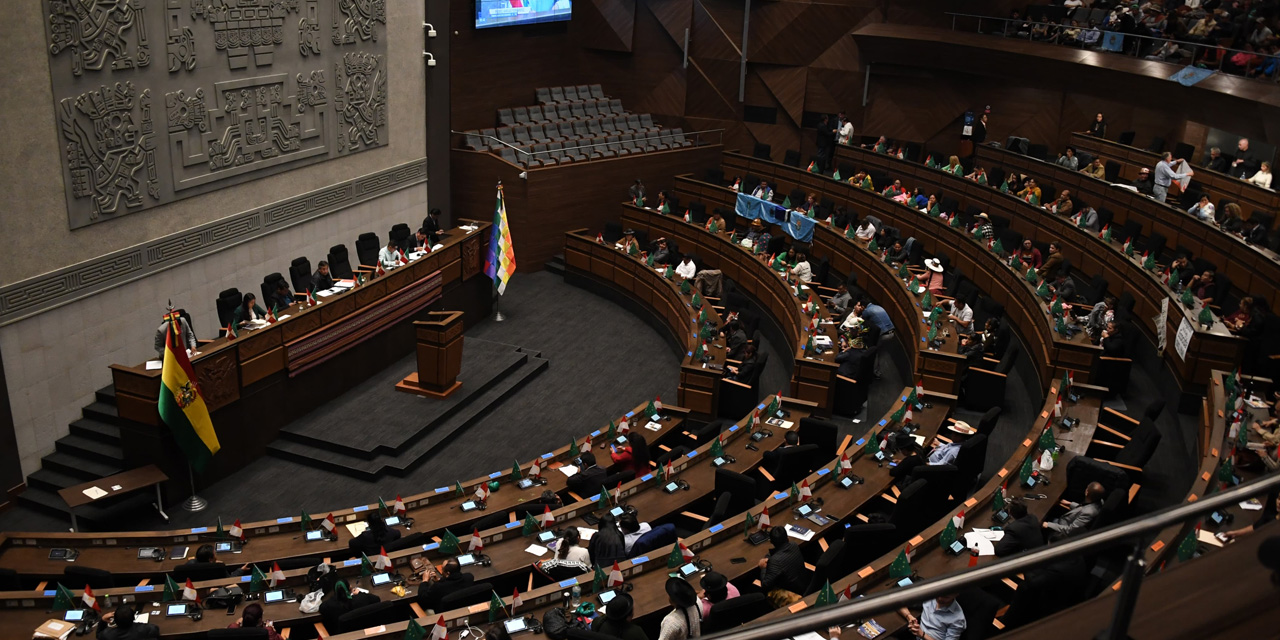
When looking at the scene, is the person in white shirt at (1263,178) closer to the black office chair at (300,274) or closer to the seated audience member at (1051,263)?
the seated audience member at (1051,263)

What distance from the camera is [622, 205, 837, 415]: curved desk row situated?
446 inches

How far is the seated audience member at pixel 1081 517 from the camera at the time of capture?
24.0 ft

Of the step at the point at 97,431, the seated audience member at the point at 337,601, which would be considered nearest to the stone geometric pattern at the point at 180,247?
the step at the point at 97,431

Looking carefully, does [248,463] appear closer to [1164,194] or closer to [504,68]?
[504,68]

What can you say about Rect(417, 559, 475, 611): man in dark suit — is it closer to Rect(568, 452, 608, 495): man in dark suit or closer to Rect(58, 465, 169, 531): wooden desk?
Rect(568, 452, 608, 495): man in dark suit

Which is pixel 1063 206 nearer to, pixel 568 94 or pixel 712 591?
pixel 568 94

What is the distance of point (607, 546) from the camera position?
7.50 metres

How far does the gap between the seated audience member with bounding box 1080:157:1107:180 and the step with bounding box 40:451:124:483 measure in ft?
44.8

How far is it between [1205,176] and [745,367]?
7821 mm

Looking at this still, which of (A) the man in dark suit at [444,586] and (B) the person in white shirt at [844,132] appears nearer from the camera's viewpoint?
(A) the man in dark suit at [444,586]

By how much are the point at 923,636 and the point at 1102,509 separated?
86.3 inches

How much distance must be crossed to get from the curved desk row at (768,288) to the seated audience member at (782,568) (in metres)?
3.81

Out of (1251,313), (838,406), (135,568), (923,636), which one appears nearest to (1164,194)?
(1251,313)

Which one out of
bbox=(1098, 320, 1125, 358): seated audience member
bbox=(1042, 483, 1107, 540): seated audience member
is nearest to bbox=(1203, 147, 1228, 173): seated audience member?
bbox=(1098, 320, 1125, 358): seated audience member
